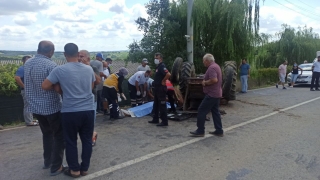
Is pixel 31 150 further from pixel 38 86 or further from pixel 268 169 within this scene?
pixel 268 169

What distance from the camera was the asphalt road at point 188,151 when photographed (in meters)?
4.60

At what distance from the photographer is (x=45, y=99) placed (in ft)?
14.5

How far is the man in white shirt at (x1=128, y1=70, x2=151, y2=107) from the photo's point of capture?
9.85 m

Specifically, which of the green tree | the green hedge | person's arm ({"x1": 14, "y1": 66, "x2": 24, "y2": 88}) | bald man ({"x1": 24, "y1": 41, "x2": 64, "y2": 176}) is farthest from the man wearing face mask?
bald man ({"x1": 24, "y1": 41, "x2": 64, "y2": 176})

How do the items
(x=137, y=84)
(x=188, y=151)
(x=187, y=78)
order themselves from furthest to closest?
(x=137, y=84)
(x=187, y=78)
(x=188, y=151)

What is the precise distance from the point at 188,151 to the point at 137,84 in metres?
4.56

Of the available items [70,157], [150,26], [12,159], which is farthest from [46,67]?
[150,26]

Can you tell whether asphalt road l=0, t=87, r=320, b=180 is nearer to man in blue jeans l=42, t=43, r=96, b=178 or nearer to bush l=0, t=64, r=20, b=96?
man in blue jeans l=42, t=43, r=96, b=178

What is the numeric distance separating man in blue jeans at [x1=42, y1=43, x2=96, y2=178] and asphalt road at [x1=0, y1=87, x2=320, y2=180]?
1.37ft

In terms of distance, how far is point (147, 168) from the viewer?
4.77 m

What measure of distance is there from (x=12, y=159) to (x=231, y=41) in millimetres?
11094

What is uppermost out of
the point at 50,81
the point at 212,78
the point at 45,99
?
the point at 50,81

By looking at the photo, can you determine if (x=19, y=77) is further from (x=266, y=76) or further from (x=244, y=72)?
(x=266, y=76)

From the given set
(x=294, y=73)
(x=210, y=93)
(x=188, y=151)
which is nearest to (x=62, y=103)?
(x=188, y=151)
